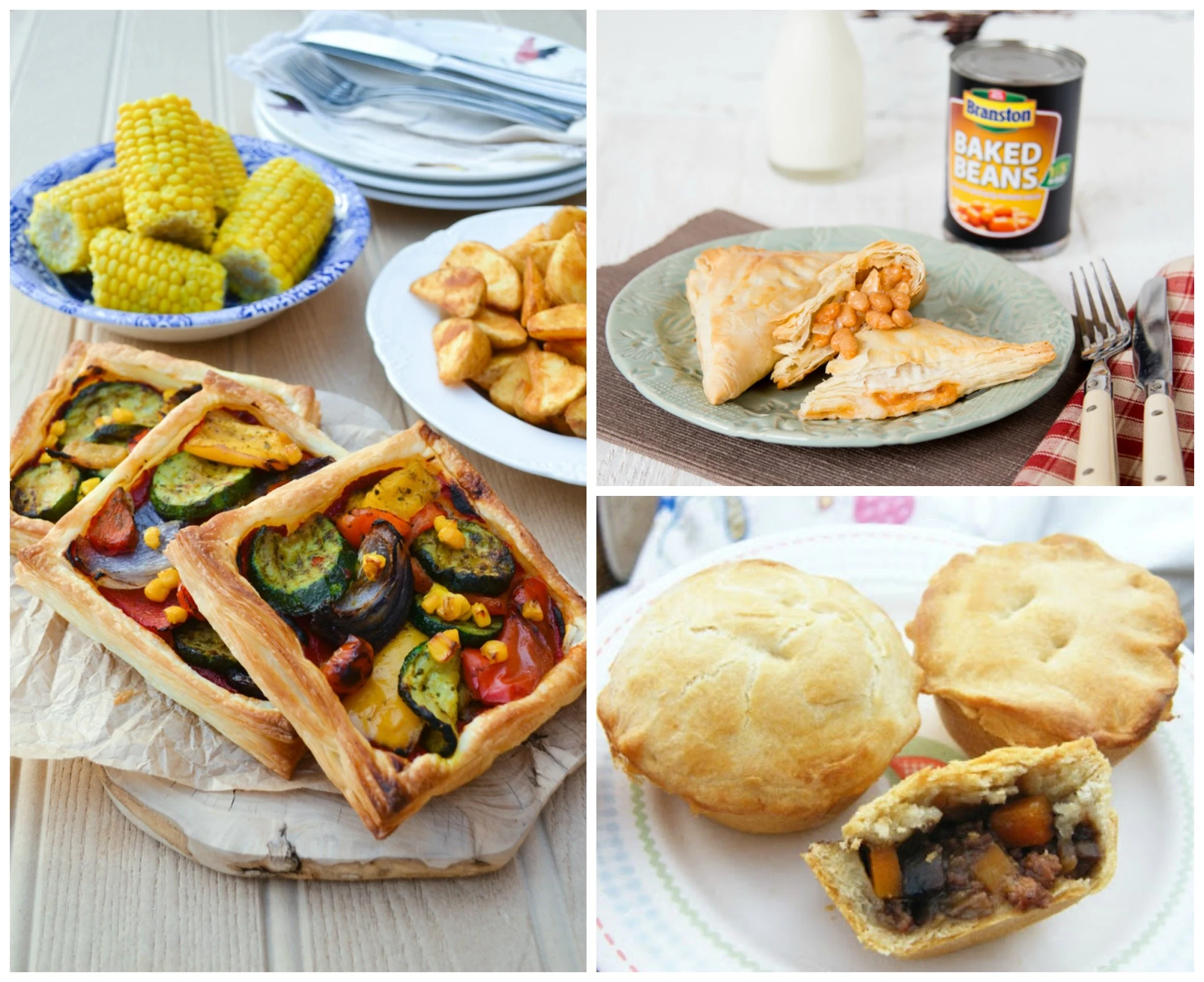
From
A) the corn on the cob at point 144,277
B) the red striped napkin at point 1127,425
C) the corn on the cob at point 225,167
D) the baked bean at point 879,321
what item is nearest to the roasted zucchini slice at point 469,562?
the baked bean at point 879,321

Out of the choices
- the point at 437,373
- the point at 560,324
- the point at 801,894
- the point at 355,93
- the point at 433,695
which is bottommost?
the point at 801,894

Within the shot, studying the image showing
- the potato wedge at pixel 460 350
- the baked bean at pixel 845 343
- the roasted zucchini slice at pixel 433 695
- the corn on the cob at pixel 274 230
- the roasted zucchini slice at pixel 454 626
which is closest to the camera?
the roasted zucchini slice at pixel 433 695

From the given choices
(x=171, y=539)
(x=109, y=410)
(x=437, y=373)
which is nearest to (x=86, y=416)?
(x=109, y=410)

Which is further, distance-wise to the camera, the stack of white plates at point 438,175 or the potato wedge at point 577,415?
the stack of white plates at point 438,175

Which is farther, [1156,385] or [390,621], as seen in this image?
[1156,385]

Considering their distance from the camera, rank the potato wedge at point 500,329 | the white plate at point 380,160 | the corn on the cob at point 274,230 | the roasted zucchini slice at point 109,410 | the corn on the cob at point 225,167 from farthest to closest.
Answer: the white plate at point 380,160, the corn on the cob at point 225,167, the corn on the cob at point 274,230, the potato wedge at point 500,329, the roasted zucchini slice at point 109,410

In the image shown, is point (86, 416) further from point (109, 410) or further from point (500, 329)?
point (500, 329)

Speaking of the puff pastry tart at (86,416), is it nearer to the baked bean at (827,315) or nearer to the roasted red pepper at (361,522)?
the roasted red pepper at (361,522)
